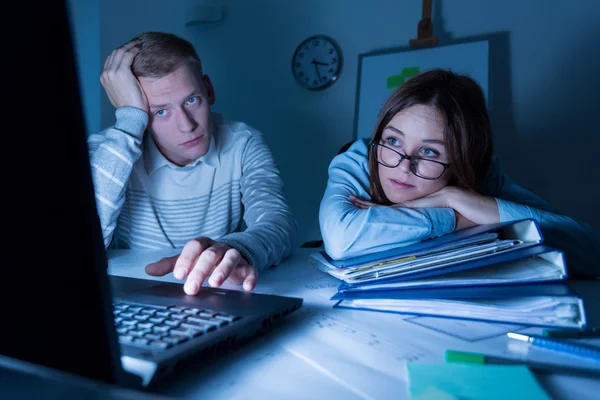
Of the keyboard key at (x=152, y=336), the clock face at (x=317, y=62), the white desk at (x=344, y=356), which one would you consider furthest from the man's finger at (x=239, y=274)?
the clock face at (x=317, y=62)

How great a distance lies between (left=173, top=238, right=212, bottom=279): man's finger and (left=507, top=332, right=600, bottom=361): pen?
1.56 feet

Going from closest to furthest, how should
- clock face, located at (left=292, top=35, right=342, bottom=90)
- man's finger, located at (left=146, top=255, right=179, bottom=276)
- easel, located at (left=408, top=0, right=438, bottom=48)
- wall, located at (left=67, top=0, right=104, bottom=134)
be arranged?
man's finger, located at (left=146, top=255, right=179, bottom=276) < easel, located at (left=408, top=0, right=438, bottom=48) < clock face, located at (left=292, top=35, right=342, bottom=90) < wall, located at (left=67, top=0, right=104, bottom=134)

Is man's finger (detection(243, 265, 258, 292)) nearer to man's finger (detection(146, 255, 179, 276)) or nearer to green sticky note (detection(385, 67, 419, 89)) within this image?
man's finger (detection(146, 255, 179, 276))

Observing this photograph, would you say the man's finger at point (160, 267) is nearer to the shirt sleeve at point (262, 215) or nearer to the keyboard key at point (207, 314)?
the shirt sleeve at point (262, 215)

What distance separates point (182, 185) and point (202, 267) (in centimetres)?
88

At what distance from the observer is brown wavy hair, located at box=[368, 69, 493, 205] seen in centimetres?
120

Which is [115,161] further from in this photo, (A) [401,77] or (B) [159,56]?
(A) [401,77]

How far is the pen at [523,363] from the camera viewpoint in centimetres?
45

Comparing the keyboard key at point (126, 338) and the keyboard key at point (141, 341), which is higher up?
the keyboard key at point (141, 341)

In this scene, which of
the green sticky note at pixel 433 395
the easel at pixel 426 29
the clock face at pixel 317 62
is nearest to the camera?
the green sticky note at pixel 433 395

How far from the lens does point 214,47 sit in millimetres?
3045

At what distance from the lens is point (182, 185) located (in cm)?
153

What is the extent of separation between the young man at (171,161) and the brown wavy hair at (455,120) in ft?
1.23

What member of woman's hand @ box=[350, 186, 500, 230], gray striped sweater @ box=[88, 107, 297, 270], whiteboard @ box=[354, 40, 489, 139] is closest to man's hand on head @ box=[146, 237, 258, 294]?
woman's hand @ box=[350, 186, 500, 230]
